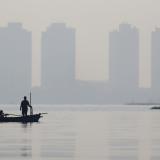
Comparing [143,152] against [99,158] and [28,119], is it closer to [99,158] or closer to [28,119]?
[99,158]

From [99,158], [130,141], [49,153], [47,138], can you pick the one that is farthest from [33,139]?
[99,158]

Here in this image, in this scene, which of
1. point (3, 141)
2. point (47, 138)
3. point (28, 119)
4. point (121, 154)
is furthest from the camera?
point (28, 119)

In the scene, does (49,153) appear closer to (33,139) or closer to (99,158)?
(99,158)

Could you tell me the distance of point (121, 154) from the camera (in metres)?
26.7

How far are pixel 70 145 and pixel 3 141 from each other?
11.7 ft

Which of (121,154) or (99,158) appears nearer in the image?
(99,158)

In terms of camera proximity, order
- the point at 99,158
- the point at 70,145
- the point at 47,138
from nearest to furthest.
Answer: the point at 99,158, the point at 70,145, the point at 47,138

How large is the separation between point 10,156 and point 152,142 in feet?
29.7

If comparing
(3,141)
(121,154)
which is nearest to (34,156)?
(121,154)

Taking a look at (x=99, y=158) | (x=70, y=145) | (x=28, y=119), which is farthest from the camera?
(x=28, y=119)

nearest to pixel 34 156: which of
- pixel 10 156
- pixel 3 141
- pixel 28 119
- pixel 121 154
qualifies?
pixel 10 156

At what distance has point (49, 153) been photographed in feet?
88.7

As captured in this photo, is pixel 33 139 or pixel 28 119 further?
pixel 28 119

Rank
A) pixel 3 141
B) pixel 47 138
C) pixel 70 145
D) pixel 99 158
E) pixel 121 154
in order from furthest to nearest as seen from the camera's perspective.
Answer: pixel 47 138
pixel 3 141
pixel 70 145
pixel 121 154
pixel 99 158
